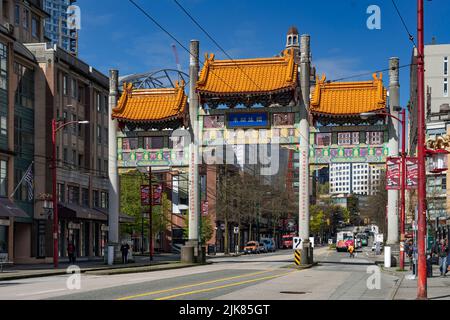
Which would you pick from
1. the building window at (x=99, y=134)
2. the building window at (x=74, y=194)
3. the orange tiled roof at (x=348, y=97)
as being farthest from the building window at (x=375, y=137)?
the building window at (x=99, y=134)

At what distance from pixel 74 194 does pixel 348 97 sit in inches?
1246

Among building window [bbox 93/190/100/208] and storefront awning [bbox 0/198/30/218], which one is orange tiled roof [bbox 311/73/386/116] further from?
building window [bbox 93/190/100/208]

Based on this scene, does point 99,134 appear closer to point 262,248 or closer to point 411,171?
point 262,248

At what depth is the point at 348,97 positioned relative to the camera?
164ft

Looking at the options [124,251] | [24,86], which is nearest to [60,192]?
[24,86]

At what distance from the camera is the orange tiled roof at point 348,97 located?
48.6 m

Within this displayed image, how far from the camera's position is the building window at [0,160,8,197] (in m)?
53.8

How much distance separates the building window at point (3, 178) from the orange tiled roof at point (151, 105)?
9382 millimetres

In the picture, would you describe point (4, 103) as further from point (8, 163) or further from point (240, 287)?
point (240, 287)

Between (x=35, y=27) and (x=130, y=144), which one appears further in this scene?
(x=35, y=27)

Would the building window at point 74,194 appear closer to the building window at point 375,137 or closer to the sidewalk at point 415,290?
the building window at point 375,137

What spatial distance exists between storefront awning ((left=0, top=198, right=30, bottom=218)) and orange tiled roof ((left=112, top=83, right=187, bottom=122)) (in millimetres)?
10112

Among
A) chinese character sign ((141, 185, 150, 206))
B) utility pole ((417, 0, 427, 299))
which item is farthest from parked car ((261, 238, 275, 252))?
utility pole ((417, 0, 427, 299))

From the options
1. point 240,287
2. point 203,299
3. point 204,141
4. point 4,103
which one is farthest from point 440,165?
point 4,103
